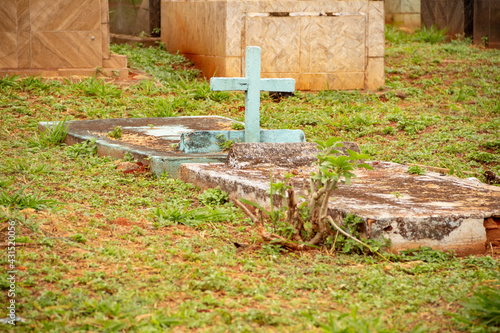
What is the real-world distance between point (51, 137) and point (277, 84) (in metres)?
2.11

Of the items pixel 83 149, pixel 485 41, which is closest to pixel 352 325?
pixel 83 149

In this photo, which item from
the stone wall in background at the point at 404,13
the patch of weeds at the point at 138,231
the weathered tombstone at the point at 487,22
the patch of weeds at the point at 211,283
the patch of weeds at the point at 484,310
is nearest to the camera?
the patch of weeds at the point at 484,310

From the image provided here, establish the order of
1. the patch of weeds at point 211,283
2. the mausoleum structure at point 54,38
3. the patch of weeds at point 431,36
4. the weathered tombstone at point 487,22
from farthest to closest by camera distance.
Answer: the patch of weeds at point 431,36, the weathered tombstone at point 487,22, the mausoleum structure at point 54,38, the patch of weeds at point 211,283

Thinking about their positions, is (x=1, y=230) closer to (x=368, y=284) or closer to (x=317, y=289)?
(x=317, y=289)

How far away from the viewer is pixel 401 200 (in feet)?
10.7

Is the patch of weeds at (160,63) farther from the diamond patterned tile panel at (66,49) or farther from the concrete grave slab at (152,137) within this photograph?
the concrete grave slab at (152,137)

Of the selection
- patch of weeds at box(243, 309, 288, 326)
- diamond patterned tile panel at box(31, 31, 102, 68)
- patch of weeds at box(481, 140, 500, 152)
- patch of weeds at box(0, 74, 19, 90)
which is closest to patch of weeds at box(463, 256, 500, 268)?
patch of weeds at box(243, 309, 288, 326)

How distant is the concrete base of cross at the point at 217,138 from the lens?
455 cm

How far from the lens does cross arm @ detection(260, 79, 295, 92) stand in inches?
177

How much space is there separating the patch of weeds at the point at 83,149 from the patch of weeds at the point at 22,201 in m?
1.48

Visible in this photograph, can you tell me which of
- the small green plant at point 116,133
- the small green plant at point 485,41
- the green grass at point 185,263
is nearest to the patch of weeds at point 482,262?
the green grass at point 185,263

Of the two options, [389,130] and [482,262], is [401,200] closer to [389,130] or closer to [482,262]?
[482,262]

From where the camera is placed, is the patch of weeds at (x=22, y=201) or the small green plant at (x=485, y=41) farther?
the small green plant at (x=485, y=41)

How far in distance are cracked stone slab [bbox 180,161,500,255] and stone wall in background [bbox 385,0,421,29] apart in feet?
35.4
